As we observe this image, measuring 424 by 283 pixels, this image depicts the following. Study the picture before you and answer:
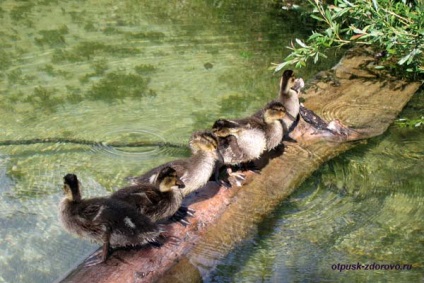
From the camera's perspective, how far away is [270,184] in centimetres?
434

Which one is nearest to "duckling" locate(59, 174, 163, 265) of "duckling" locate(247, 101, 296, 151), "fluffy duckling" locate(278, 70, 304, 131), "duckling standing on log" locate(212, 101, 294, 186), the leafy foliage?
"duckling standing on log" locate(212, 101, 294, 186)

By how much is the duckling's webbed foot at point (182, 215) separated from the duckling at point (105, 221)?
24 centimetres

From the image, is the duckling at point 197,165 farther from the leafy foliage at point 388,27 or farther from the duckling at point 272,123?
the leafy foliage at point 388,27

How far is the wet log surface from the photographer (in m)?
3.37

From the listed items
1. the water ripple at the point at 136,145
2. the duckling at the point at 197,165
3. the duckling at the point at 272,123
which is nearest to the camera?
the duckling at the point at 197,165

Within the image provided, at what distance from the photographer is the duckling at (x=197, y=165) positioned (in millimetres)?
4082

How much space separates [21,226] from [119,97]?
214cm

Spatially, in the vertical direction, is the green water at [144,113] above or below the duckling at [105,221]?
below

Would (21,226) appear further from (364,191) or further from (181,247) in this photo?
(364,191)

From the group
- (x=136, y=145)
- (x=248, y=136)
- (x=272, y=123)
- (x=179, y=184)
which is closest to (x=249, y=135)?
(x=248, y=136)

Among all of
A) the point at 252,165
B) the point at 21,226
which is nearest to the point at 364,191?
the point at 252,165

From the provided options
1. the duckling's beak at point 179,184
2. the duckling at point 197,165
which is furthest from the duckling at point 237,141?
the duckling's beak at point 179,184

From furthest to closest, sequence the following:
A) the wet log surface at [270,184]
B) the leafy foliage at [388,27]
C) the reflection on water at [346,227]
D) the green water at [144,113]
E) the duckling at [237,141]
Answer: the leafy foliage at [388,27] < the duckling at [237,141] < the green water at [144,113] < the reflection on water at [346,227] < the wet log surface at [270,184]

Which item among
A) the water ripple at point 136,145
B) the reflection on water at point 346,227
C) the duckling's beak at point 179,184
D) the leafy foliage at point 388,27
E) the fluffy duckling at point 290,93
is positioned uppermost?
the leafy foliage at point 388,27
